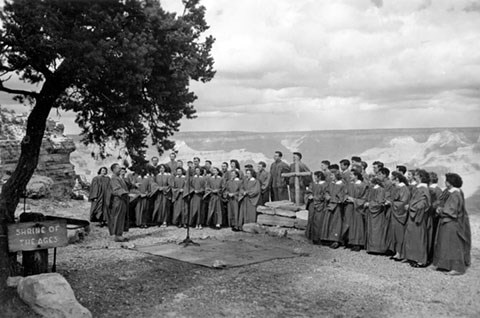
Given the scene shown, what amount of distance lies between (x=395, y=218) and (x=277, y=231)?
3.88 metres

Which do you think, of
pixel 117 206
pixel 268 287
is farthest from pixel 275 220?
pixel 268 287

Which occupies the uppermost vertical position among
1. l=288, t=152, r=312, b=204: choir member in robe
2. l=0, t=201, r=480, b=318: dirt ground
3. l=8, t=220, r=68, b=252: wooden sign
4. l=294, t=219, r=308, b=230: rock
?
l=288, t=152, r=312, b=204: choir member in robe

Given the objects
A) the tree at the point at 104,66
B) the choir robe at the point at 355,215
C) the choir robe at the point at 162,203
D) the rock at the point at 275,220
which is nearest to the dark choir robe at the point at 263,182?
the rock at the point at 275,220

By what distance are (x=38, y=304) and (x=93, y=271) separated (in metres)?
2.76

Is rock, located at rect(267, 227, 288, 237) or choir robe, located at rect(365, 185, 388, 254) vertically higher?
choir robe, located at rect(365, 185, 388, 254)

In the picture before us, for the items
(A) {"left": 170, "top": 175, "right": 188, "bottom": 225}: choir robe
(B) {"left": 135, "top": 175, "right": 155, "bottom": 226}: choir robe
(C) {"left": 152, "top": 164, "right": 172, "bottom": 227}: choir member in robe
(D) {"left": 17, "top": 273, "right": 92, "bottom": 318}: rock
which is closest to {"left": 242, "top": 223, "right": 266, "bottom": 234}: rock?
(A) {"left": 170, "top": 175, "right": 188, "bottom": 225}: choir robe

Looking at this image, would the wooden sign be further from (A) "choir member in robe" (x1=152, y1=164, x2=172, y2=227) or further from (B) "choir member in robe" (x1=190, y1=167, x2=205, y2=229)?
(A) "choir member in robe" (x1=152, y1=164, x2=172, y2=227)

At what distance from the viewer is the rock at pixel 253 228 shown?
50.7 ft

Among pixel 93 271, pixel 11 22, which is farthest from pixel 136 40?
pixel 93 271

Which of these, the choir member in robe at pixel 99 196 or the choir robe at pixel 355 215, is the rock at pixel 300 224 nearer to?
the choir robe at pixel 355 215

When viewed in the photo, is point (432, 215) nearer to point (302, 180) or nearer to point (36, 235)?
point (302, 180)

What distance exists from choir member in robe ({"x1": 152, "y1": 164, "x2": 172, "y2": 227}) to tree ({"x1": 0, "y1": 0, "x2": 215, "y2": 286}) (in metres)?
8.64

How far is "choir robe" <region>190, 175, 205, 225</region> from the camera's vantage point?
17.4 meters

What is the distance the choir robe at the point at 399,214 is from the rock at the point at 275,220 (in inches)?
144
